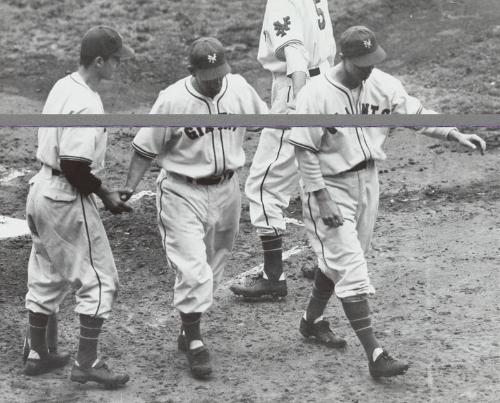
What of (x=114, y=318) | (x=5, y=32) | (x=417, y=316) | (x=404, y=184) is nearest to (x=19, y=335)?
(x=114, y=318)

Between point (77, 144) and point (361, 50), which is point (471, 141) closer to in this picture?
point (361, 50)

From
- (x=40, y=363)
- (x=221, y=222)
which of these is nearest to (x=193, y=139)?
(x=221, y=222)

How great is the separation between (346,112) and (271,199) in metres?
1.46

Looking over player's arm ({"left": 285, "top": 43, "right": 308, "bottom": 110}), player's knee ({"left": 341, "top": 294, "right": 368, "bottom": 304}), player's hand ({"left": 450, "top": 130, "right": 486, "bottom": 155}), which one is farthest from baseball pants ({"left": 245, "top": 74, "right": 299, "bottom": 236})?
player's hand ({"left": 450, "top": 130, "right": 486, "bottom": 155})

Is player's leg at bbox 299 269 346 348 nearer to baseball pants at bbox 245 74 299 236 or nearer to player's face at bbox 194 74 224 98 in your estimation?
baseball pants at bbox 245 74 299 236

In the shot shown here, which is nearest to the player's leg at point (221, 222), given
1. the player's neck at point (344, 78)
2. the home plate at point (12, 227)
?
the player's neck at point (344, 78)

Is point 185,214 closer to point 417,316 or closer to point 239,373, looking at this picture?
point 239,373

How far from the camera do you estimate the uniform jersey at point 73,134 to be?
Answer: 6035mm

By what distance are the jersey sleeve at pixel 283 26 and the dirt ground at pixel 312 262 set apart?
1.51m

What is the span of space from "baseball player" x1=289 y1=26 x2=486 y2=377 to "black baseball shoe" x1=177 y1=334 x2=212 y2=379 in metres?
0.78

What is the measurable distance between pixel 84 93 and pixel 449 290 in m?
2.75

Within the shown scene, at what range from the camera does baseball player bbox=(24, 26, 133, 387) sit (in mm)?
6148

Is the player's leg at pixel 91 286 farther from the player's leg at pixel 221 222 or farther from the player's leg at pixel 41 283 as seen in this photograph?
the player's leg at pixel 221 222

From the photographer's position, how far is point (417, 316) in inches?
286
